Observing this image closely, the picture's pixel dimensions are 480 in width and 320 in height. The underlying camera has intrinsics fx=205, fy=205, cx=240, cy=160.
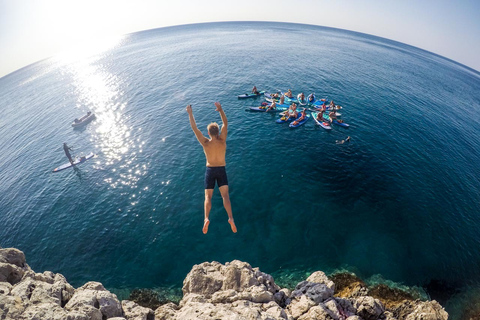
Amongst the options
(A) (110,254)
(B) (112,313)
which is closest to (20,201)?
(A) (110,254)

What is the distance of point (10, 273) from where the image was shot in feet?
34.2

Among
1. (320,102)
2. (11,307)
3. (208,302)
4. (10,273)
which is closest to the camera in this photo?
(11,307)

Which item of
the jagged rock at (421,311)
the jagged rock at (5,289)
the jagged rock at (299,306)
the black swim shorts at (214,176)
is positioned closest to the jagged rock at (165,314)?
the jagged rock at (299,306)

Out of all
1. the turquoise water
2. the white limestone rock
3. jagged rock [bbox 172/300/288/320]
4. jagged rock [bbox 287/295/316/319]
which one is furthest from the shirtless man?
the white limestone rock

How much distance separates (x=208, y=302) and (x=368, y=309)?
8.87 metres

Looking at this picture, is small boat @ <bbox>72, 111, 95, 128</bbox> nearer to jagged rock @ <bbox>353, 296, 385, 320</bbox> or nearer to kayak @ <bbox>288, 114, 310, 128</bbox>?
kayak @ <bbox>288, 114, 310, 128</bbox>

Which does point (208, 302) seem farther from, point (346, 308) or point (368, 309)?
point (368, 309)

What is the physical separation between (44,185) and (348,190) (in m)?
40.1

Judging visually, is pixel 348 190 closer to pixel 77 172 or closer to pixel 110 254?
pixel 110 254

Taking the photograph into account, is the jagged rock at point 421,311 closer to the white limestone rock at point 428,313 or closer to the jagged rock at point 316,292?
the white limestone rock at point 428,313

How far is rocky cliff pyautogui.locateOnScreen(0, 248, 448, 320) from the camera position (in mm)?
7984

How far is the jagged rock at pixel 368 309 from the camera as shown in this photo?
1134 centimetres

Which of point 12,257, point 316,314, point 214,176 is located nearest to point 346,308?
point 316,314

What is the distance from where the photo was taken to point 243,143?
104 ft
